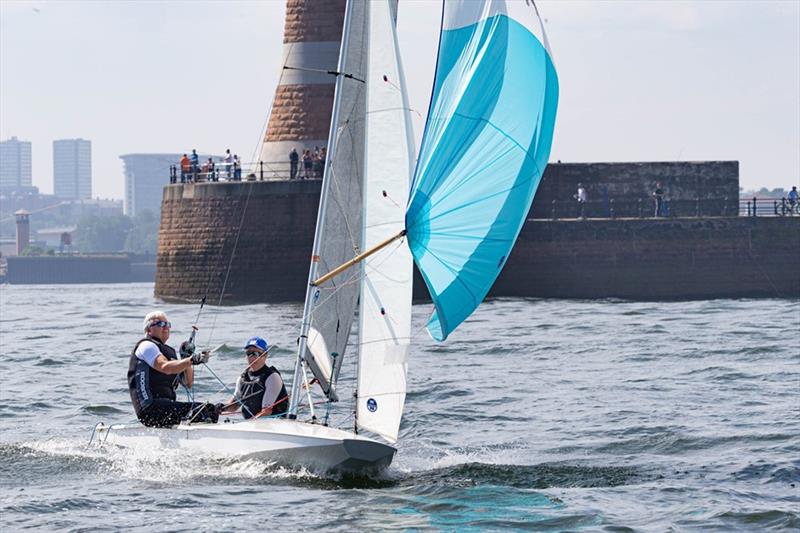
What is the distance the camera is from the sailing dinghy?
42.2 ft

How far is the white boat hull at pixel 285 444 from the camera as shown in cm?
1283

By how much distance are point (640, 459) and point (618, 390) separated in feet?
16.5

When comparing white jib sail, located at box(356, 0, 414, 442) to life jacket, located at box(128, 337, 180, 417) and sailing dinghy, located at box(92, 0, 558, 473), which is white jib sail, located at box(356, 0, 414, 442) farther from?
life jacket, located at box(128, 337, 180, 417)

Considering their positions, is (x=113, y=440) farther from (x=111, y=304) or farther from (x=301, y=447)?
(x=111, y=304)

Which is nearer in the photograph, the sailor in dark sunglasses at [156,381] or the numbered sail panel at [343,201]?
the numbered sail panel at [343,201]

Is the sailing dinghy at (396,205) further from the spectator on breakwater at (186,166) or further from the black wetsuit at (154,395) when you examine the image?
the spectator on breakwater at (186,166)

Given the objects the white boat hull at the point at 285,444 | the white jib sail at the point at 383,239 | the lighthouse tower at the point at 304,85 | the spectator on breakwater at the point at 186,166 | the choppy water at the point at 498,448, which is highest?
the lighthouse tower at the point at 304,85

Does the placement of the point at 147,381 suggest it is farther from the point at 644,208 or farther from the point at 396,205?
the point at 644,208

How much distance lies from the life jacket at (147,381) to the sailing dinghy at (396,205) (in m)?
0.28

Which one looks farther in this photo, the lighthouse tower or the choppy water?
the lighthouse tower

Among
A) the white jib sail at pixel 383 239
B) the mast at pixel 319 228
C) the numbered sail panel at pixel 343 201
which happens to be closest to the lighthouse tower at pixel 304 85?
the numbered sail panel at pixel 343 201

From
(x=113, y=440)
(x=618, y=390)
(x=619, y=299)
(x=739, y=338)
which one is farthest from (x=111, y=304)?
(x=113, y=440)

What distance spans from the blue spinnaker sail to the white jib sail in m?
0.48

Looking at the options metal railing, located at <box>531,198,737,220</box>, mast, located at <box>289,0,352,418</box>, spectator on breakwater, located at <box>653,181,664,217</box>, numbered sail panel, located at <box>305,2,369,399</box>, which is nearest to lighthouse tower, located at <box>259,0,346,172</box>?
metal railing, located at <box>531,198,737,220</box>
